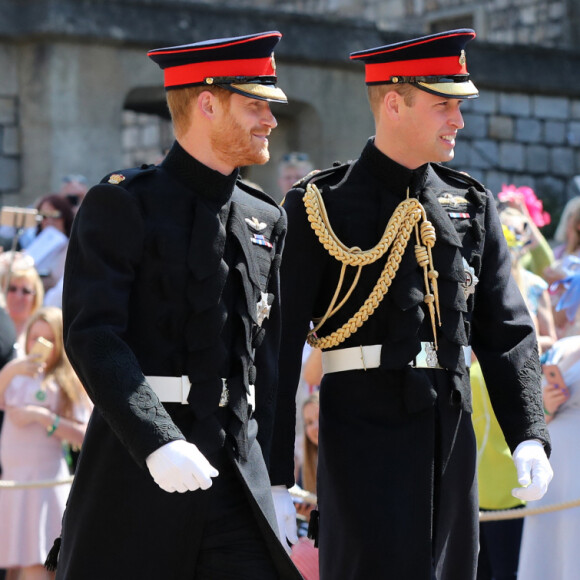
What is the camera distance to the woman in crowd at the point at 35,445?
21.3 ft

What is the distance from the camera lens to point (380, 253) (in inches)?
170

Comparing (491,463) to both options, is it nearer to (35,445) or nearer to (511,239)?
(511,239)

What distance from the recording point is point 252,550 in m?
3.54

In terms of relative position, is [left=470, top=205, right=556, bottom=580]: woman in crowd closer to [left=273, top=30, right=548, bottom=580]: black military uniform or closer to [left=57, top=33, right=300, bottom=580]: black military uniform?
[left=273, top=30, right=548, bottom=580]: black military uniform

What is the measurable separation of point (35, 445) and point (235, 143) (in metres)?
3.22

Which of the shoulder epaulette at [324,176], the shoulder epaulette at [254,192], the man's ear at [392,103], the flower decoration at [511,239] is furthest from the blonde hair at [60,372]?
the shoulder epaulette at [254,192]

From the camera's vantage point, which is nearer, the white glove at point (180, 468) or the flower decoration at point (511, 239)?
the white glove at point (180, 468)

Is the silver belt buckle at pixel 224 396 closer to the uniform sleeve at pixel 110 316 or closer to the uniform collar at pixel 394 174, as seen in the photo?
the uniform sleeve at pixel 110 316

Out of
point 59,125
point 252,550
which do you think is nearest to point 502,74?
point 59,125

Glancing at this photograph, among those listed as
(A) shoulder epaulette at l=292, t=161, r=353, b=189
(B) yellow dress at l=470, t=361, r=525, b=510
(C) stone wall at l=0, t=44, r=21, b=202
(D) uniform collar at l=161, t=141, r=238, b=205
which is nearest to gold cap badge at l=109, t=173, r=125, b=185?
(D) uniform collar at l=161, t=141, r=238, b=205

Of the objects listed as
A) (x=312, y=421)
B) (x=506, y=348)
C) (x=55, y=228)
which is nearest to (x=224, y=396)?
(x=506, y=348)

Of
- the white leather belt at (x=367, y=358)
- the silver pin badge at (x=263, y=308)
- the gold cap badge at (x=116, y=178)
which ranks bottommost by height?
the white leather belt at (x=367, y=358)

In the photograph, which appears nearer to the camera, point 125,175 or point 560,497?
point 125,175

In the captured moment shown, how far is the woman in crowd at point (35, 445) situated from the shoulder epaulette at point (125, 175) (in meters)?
3.05
